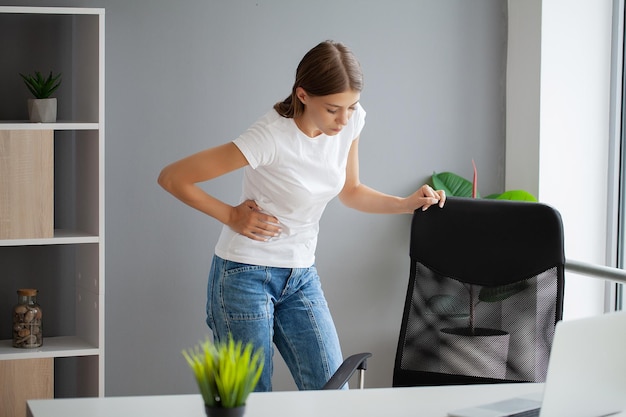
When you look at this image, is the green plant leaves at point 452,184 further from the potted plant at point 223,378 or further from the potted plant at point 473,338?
the potted plant at point 223,378

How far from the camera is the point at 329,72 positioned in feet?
7.47

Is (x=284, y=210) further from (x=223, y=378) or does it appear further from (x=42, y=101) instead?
(x=223, y=378)

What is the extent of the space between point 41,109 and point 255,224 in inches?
34.4

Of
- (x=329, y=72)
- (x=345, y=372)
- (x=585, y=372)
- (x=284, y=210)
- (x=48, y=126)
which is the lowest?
(x=345, y=372)

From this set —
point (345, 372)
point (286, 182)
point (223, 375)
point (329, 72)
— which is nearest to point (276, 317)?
point (286, 182)

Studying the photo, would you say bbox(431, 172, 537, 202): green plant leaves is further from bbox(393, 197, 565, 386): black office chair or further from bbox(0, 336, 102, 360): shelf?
bbox(0, 336, 102, 360): shelf

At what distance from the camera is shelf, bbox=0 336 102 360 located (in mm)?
2750

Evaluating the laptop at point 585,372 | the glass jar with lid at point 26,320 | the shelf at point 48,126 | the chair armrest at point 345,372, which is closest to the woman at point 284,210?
the chair armrest at point 345,372

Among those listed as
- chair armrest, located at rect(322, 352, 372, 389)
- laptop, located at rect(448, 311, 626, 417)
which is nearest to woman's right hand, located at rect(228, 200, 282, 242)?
chair armrest, located at rect(322, 352, 372, 389)

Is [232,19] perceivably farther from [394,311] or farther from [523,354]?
[523,354]

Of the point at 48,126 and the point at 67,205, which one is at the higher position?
the point at 48,126

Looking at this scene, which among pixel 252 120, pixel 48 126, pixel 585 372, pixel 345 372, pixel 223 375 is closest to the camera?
pixel 223 375

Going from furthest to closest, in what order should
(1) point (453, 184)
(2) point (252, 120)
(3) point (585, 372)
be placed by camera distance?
(1) point (453, 184) < (2) point (252, 120) < (3) point (585, 372)

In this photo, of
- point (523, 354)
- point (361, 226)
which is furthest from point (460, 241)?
point (361, 226)
